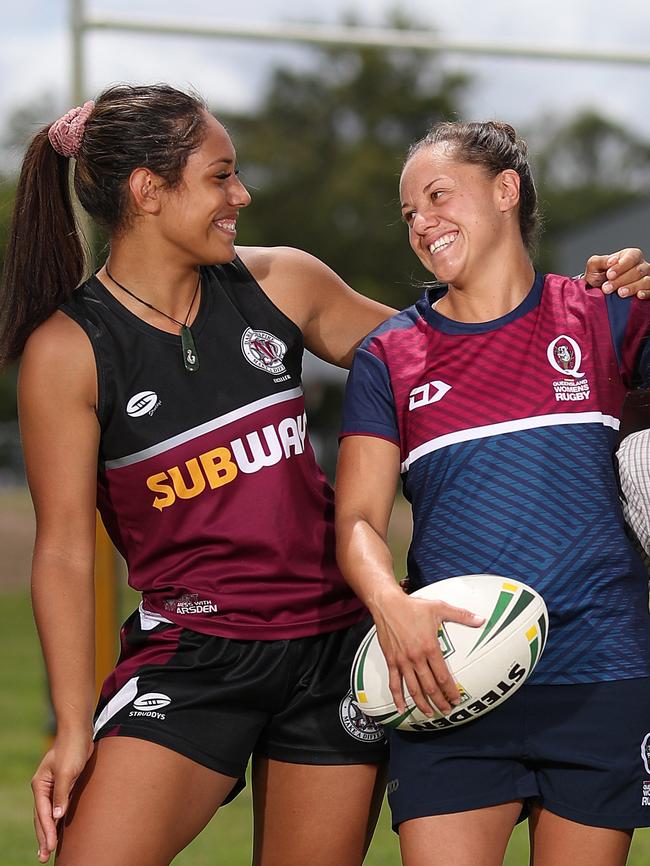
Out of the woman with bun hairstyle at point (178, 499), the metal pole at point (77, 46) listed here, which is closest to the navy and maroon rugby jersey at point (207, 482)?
the woman with bun hairstyle at point (178, 499)

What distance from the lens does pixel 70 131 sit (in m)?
2.69

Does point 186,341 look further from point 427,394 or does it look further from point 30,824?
point 30,824

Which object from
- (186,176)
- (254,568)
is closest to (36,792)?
(254,568)

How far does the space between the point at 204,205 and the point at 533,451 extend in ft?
2.75

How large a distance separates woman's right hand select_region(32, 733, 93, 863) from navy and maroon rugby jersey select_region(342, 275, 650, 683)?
74 centimetres

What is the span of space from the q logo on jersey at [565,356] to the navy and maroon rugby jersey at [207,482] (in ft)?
1.86

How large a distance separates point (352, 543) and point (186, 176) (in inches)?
32.9

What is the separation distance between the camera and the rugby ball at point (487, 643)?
7.59 feet

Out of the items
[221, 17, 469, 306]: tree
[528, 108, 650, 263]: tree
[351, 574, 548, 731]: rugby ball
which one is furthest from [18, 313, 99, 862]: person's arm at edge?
[528, 108, 650, 263]: tree

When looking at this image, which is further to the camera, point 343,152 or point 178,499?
point 343,152

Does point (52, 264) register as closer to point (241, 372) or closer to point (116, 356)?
point (116, 356)

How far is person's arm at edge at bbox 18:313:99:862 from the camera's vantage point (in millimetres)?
2535

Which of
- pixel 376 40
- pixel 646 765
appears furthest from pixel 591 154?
pixel 646 765

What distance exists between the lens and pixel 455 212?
2.60 meters
